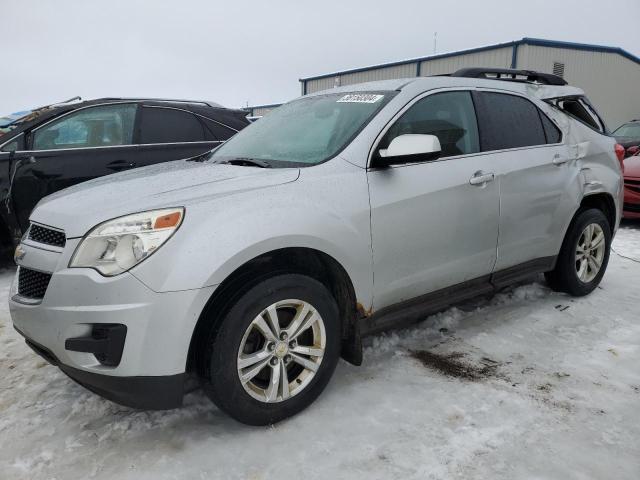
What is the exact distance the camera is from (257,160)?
9.61 feet

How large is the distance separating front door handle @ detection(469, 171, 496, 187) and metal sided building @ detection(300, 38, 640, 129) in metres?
15.5

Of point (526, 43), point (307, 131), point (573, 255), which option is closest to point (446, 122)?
point (307, 131)

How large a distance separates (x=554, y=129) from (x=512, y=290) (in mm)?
1398

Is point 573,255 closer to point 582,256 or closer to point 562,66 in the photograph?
point 582,256

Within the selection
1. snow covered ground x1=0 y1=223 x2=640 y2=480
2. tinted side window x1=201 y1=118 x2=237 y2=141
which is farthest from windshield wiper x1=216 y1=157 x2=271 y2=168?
tinted side window x1=201 y1=118 x2=237 y2=141

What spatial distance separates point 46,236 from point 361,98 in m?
1.90

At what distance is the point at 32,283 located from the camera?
2373 millimetres

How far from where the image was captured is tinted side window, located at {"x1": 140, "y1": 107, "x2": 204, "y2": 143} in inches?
221

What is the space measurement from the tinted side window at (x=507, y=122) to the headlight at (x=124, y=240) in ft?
7.15

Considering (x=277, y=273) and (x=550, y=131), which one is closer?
(x=277, y=273)

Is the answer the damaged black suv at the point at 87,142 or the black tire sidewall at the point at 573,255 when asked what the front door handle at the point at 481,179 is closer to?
the black tire sidewall at the point at 573,255

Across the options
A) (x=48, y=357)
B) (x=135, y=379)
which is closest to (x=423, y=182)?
(x=135, y=379)

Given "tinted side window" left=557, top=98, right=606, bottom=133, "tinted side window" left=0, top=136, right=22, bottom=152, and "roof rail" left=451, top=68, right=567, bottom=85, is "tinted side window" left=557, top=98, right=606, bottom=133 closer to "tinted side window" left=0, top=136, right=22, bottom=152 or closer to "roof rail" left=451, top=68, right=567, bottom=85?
"roof rail" left=451, top=68, right=567, bottom=85

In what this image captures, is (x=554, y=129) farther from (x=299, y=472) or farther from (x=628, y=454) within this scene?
(x=299, y=472)
